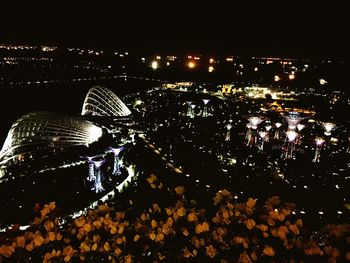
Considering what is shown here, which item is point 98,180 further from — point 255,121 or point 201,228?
point 255,121

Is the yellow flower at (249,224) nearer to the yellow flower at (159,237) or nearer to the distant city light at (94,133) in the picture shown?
the yellow flower at (159,237)

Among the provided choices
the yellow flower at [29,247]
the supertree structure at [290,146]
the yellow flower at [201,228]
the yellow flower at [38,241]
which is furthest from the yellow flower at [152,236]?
the supertree structure at [290,146]

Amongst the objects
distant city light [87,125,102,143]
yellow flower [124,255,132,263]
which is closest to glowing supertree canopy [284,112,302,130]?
distant city light [87,125,102,143]

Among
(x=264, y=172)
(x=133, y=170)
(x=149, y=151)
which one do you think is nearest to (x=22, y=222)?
(x=133, y=170)

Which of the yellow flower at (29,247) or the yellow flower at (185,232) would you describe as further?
the yellow flower at (185,232)

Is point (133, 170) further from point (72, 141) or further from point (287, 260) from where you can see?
point (287, 260)
